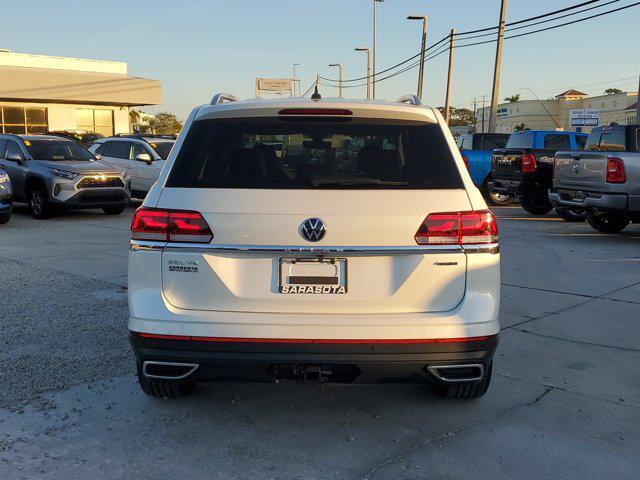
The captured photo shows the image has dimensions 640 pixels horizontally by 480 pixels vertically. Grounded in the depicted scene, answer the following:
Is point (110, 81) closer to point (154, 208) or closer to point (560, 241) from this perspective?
point (560, 241)

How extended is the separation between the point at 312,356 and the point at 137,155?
1416 centimetres

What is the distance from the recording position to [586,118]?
5384 centimetres

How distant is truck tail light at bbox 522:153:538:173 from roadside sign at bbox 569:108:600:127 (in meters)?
39.3

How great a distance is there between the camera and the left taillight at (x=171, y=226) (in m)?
3.39

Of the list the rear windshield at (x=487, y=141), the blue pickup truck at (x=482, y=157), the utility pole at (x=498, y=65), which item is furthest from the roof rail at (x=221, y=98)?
the utility pole at (x=498, y=65)

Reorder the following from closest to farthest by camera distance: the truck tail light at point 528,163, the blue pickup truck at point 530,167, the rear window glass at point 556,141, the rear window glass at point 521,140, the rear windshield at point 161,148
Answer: the truck tail light at point 528,163, the blue pickup truck at point 530,167, the rear window glass at point 521,140, the rear window glass at point 556,141, the rear windshield at point 161,148

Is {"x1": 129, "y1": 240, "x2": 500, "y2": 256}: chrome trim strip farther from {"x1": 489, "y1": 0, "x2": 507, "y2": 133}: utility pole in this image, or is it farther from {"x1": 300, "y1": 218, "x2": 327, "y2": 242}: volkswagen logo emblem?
{"x1": 489, "y1": 0, "x2": 507, "y2": 133}: utility pole

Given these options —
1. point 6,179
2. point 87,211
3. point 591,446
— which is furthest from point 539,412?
point 87,211

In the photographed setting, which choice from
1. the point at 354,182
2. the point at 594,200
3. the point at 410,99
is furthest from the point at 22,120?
the point at 354,182

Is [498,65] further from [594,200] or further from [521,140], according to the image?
[594,200]

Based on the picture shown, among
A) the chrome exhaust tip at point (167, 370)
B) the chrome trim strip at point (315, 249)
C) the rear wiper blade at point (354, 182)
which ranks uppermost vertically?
the rear wiper blade at point (354, 182)

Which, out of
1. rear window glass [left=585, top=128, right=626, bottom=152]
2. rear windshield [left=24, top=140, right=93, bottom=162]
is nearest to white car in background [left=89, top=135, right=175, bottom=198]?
rear windshield [left=24, top=140, right=93, bottom=162]

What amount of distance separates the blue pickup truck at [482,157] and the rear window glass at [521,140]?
1.42 meters

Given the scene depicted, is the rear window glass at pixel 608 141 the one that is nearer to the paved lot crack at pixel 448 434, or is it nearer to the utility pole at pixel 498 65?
the paved lot crack at pixel 448 434
